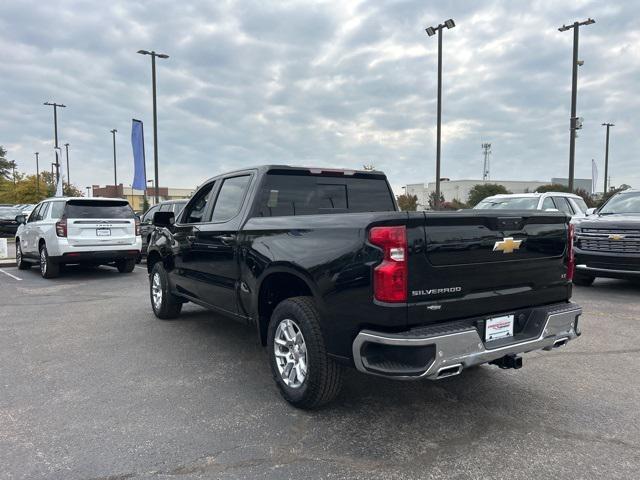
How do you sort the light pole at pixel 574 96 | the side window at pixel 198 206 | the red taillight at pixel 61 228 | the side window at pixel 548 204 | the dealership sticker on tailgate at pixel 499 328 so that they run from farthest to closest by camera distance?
1. the light pole at pixel 574 96
2. the side window at pixel 548 204
3. the red taillight at pixel 61 228
4. the side window at pixel 198 206
5. the dealership sticker on tailgate at pixel 499 328

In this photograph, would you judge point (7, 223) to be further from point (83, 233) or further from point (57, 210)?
point (83, 233)

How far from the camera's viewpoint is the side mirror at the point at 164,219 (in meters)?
6.15

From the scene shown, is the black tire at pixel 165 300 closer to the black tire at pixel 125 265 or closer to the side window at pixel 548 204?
the black tire at pixel 125 265

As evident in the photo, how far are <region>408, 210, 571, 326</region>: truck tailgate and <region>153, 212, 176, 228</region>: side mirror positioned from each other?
3935 millimetres

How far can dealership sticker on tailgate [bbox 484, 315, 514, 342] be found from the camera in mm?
3340

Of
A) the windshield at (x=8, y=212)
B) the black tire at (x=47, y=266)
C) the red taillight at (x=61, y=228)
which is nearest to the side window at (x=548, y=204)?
the red taillight at (x=61, y=228)

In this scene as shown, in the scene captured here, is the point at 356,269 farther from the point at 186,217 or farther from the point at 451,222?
the point at 186,217

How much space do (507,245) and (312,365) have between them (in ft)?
5.20

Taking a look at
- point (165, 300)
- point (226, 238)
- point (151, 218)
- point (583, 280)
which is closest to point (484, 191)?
point (583, 280)

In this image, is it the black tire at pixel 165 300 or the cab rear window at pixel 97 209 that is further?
the cab rear window at pixel 97 209

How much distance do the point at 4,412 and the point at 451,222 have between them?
3565 millimetres

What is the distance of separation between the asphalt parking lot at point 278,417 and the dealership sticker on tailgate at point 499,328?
0.65m

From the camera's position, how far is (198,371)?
470 centimetres

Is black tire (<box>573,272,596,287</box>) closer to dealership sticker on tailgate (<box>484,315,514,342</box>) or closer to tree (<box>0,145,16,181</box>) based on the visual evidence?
dealership sticker on tailgate (<box>484,315,514,342</box>)
